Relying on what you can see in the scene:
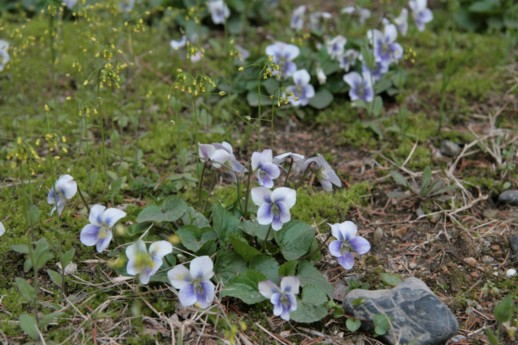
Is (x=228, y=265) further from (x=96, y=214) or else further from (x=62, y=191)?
(x=62, y=191)

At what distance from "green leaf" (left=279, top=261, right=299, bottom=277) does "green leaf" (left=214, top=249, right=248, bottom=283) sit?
0.55ft

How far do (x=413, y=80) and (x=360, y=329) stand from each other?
2.52m

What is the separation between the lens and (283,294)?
271cm

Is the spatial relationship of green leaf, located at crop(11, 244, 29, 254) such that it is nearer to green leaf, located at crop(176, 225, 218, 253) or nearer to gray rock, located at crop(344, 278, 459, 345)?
green leaf, located at crop(176, 225, 218, 253)

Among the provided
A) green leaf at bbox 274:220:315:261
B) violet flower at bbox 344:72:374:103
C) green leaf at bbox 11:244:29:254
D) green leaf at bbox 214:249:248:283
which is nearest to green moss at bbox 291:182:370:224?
green leaf at bbox 274:220:315:261

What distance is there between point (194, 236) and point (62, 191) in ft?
1.99

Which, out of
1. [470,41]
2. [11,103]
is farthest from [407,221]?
[11,103]

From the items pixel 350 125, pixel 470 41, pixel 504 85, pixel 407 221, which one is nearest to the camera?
pixel 407 221

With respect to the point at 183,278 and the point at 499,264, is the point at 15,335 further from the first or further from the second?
the point at 499,264

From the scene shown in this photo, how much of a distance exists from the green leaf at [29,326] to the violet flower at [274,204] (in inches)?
37.4

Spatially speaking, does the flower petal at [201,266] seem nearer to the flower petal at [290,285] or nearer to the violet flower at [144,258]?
the violet flower at [144,258]

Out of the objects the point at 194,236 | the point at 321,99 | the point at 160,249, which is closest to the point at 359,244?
the point at 194,236

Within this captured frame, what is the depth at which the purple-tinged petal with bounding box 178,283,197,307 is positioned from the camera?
2674mm

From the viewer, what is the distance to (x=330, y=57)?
4.59 meters
